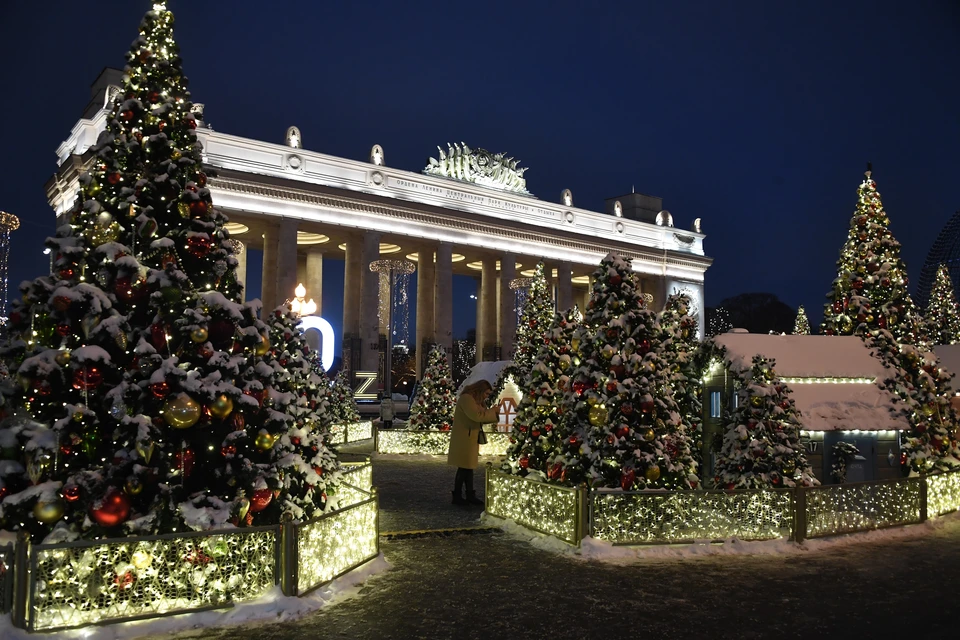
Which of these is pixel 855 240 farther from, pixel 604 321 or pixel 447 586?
pixel 447 586

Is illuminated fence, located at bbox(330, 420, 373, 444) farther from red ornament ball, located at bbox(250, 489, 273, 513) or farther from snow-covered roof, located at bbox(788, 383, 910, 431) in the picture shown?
red ornament ball, located at bbox(250, 489, 273, 513)

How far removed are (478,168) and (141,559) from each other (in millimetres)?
49731

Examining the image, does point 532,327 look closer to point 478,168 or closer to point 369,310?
point 369,310

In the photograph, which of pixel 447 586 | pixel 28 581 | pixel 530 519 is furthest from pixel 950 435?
pixel 28 581

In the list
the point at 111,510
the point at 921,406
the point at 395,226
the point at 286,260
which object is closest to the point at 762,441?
the point at 921,406

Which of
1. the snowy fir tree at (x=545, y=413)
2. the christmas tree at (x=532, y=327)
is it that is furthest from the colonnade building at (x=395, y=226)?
the snowy fir tree at (x=545, y=413)

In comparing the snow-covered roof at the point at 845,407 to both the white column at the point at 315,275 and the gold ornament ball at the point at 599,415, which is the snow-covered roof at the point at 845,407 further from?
the white column at the point at 315,275

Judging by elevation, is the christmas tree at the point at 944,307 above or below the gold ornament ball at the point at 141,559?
above

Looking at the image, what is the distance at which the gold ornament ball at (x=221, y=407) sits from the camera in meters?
6.48

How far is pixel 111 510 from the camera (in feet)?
19.8

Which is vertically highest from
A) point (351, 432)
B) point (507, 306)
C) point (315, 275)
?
point (315, 275)

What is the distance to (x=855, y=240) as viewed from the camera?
16969 millimetres

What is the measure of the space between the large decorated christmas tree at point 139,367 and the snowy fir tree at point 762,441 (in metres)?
5.90

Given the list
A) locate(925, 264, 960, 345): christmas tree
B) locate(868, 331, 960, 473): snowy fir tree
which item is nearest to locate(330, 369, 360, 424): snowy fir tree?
locate(868, 331, 960, 473): snowy fir tree
